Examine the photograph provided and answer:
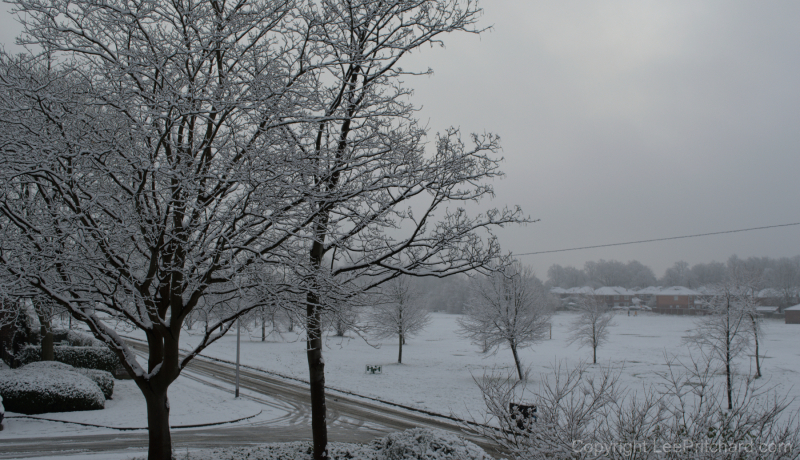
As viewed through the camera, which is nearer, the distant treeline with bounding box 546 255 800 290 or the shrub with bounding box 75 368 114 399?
the shrub with bounding box 75 368 114 399

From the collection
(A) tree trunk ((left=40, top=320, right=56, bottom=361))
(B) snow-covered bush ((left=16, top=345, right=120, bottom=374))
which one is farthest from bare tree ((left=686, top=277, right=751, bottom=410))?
(A) tree trunk ((left=40, top=320, right=56, bottom=361))

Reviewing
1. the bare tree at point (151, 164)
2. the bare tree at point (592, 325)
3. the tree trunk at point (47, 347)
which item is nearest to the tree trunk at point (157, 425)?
the bare tree at point (151, 164)

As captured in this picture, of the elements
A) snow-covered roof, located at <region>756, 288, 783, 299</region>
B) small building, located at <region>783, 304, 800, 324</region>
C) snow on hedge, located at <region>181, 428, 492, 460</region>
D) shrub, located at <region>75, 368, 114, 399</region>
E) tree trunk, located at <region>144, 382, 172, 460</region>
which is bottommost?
small building, located at <region>783, 304, 800, 324</region>

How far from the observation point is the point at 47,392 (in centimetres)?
1354

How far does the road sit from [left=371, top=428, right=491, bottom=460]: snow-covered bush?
353mm

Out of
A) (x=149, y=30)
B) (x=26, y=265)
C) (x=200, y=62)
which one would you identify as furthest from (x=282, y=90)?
(x=26, y=265)

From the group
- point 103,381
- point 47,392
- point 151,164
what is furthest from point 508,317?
point 151,164

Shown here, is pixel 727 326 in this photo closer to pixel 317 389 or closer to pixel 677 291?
pixel 317 389

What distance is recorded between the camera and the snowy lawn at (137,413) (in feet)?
40.2

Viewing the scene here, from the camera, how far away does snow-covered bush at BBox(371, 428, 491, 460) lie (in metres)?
6.58

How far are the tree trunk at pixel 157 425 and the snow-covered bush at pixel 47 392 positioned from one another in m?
10.6

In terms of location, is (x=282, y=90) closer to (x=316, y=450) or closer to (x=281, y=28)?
(x=281, y=28)

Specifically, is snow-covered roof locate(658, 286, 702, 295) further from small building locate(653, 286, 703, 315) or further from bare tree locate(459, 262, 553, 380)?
bare tree locate(459, 262, 553, 380)

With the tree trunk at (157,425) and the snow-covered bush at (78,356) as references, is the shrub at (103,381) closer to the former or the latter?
the snow-covered bush at (78,356)
